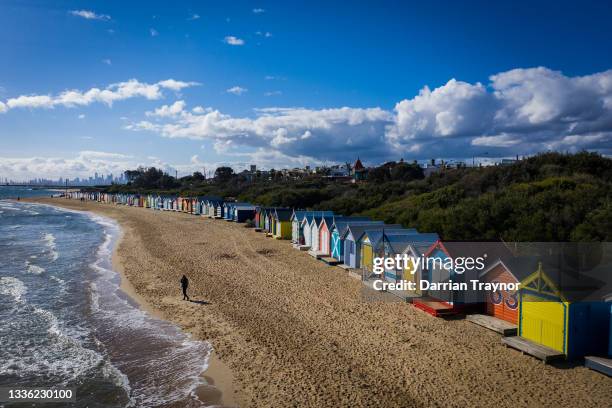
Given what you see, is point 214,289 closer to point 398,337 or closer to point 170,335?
point 170,335

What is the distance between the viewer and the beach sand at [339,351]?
30.2ft

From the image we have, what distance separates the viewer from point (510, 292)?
40.3 ft

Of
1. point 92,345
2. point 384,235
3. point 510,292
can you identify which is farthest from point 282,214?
point 510,292

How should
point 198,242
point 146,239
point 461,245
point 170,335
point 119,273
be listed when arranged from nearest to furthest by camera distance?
1. point 170,335
2. point 461,245
3. point 119,273
4. point 198,242
5. point 146,239

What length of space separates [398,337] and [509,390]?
3528 millimetres

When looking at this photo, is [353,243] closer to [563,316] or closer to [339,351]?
[339,351]

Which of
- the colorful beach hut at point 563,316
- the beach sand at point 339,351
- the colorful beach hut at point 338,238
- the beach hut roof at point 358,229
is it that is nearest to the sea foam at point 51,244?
the beach sand at point 339,351

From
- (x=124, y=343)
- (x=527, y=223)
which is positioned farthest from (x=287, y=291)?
(x=527, y=223)

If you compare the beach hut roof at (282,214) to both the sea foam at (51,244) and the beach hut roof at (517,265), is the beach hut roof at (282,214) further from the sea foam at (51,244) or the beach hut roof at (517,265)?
the beach hut roof at (517,265)

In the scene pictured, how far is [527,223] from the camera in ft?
65.9

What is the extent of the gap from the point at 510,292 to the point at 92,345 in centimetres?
1245

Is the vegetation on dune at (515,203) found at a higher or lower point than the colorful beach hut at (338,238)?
higher

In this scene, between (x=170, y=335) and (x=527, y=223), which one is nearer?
(x=170, y=335)

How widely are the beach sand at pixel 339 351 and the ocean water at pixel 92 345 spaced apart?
0.83 metres
